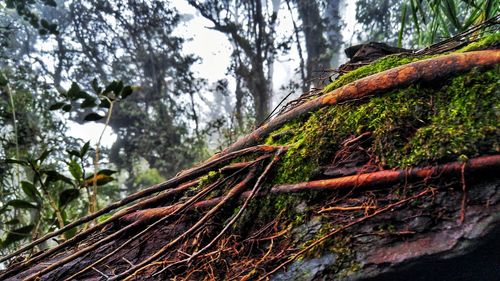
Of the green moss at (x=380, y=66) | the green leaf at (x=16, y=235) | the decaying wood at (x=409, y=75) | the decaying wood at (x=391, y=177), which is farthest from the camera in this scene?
the green leaf at (x=16, y=235)

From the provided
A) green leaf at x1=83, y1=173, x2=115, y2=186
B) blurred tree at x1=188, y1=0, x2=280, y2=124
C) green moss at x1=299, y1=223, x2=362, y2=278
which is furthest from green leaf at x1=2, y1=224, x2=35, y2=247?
blurred tree at x1=188, y1=0, x2=280, y2=124

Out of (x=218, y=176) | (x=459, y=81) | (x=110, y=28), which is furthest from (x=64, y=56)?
(x=459, y=81)

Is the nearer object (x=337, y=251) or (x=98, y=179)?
(x=337, y=251)

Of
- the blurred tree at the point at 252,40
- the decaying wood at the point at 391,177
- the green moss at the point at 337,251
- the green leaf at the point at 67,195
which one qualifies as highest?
the blurred tree at the point at 252,40

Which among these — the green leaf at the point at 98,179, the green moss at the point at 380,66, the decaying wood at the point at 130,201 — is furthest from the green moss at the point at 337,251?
the green leaf at the point at 98,179

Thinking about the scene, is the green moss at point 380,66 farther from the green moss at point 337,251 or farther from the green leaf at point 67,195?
the green leaf at point 67,195

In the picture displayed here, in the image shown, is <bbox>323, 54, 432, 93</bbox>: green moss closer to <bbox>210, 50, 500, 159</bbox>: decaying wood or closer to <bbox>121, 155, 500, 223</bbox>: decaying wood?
<bbox>210, 50, 500, 159</bbox>: decaying wood

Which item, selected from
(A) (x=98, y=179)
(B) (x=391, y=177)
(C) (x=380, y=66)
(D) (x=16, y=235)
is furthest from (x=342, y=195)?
(D) (x=16, y=235)

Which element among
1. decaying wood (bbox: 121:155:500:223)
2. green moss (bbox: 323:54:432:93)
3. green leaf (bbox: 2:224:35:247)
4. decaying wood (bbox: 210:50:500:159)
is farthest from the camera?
green leaf (bbox: 2:224:35:247)

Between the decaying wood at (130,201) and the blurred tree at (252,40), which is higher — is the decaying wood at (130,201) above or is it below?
below

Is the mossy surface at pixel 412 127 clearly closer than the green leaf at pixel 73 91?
Yes

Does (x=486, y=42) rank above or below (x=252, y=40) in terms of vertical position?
below

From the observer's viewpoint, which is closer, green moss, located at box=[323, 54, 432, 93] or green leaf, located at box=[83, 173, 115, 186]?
green moss, located at box=[323, 54, 432, 93]

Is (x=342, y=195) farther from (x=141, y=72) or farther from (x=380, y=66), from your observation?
(x=141, y=72)
